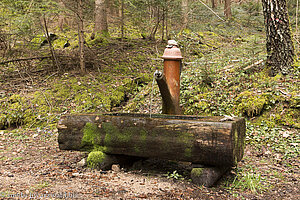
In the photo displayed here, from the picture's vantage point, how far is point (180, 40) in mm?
9438

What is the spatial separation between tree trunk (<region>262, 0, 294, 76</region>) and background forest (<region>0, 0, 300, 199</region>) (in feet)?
0.70

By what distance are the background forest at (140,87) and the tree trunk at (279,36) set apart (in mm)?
213

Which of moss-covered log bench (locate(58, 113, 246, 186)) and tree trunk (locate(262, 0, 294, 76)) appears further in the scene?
tree trunk (locate(262, 0, 294, 76))

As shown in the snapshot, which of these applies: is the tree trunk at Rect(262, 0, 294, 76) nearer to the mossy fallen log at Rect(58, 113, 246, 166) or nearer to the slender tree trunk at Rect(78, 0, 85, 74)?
the mossy fallen log at Rect(58, 113, 246, 166)

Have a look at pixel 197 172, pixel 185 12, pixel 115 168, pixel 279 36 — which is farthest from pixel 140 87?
pixel 197 172

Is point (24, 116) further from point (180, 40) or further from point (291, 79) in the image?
point (291, 79)

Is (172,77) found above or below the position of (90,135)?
above

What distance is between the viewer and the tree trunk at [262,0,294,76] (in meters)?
5.86

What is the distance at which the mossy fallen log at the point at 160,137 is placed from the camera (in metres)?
3.13

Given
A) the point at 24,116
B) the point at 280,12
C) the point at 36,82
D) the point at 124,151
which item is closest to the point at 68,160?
the point at 124,151

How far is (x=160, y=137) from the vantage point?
3.40m

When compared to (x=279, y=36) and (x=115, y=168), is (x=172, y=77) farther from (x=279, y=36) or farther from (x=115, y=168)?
(x=279, y=36)

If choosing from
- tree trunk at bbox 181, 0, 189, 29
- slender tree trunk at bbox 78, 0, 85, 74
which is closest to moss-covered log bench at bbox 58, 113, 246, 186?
slender tree trunk at bbox 78, 0, 85, 74

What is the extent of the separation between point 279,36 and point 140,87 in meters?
4.10
